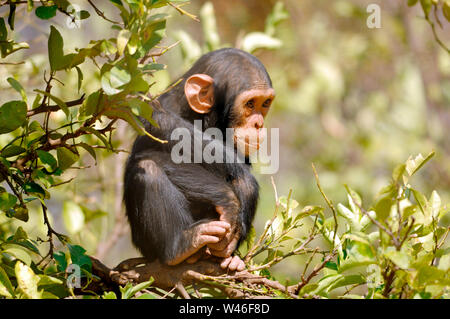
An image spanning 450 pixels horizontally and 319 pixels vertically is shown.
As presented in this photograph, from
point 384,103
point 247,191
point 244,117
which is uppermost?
point 244,117

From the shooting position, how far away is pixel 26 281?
191 cm

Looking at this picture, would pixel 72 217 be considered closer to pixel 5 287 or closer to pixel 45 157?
pixel 45 157

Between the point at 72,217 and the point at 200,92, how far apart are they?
3.04ft

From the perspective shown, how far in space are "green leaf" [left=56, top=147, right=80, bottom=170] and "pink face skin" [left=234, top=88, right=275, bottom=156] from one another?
102 cm

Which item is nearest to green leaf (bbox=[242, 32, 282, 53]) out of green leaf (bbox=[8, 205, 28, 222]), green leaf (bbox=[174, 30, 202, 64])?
green leaf (bbox=[174, 30, 202, 64])

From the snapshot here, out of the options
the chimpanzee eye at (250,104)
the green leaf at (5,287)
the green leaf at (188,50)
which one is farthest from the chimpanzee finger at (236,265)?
the green leaf at (188,50)

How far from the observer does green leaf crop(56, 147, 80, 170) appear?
2.38 m

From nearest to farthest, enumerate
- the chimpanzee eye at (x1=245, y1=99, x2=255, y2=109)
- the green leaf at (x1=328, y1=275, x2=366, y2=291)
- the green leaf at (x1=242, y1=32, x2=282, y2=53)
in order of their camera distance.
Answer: the green leaf at (x1=328, y1=275, x2=366, y2=291) → the chimpanzee eye at (x1=245, y1=99, x2=255, y2=109) → the green leaf at (x1=242, y1=32, x2=282, y2=53)

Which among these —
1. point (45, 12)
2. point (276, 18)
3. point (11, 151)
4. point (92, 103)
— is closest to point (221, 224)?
point (92, 103)

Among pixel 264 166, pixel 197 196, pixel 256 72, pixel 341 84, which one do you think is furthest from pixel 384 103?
pixel 197 196

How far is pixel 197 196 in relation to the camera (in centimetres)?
276

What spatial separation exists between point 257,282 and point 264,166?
1434 mm

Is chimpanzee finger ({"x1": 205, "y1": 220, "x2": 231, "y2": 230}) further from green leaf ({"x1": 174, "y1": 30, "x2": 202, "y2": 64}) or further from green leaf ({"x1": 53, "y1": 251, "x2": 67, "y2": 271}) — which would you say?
green leaf ({"x1": 174, "y1": 30, "x2": 202, "y2": 64})
